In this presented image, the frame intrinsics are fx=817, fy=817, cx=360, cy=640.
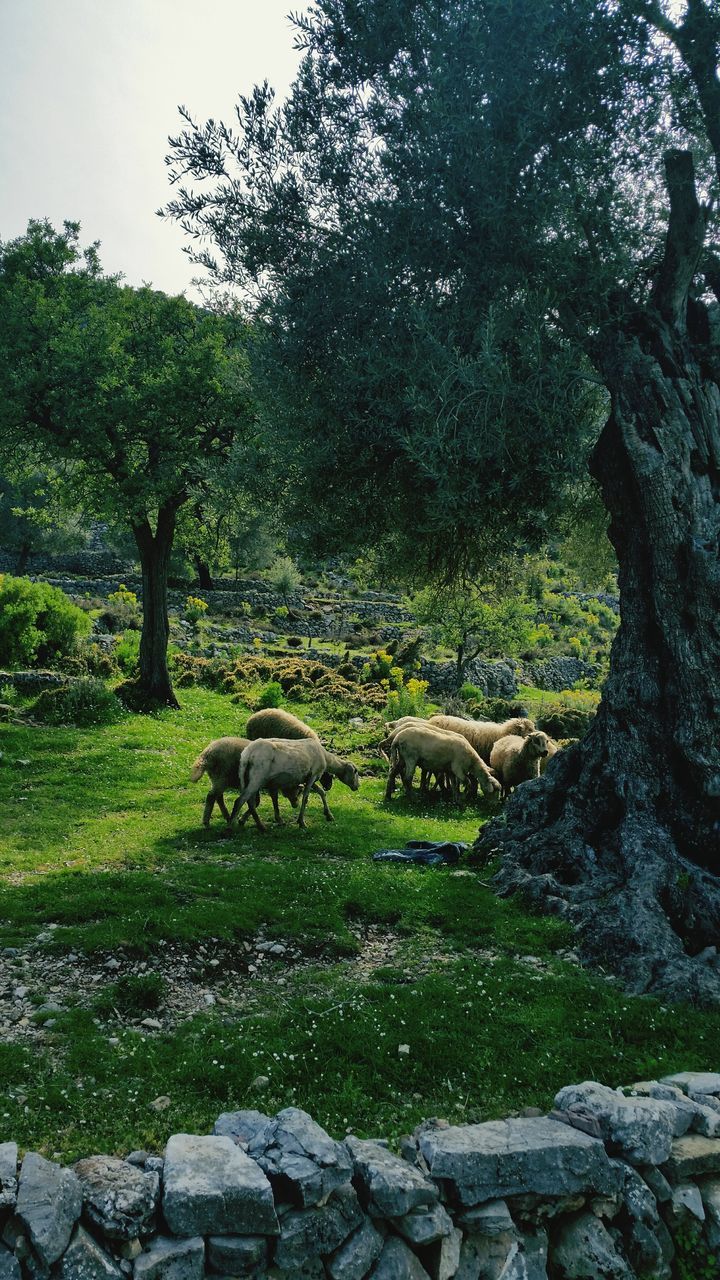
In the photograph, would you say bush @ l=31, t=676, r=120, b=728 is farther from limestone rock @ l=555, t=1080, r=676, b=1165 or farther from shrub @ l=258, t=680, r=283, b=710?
limestone rock @ l=555, t=1080, r=676, b=1165

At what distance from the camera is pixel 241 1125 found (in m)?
5.30

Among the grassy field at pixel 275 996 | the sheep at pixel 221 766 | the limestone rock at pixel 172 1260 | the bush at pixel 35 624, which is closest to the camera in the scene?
the limestone rock at pixel 172 1260

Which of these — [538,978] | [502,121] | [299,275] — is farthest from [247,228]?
[538,978]

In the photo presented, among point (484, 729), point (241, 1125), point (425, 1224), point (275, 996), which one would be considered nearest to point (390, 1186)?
point (425, 1224)

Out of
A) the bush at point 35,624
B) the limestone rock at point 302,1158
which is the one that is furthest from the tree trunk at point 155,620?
the limestone rock at point 302,1158

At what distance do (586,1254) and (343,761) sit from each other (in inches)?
482

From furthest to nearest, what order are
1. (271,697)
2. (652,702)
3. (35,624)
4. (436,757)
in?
(271,697), (35,624), (436,757), (652,702)

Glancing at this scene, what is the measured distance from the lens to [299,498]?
13.3 m

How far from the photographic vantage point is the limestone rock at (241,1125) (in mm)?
5180

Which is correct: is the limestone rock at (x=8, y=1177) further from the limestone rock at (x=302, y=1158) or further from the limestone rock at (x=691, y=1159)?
the limestone rock at (x=691, y=1159)

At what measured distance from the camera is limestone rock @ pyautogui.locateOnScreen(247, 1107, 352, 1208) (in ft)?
15.2

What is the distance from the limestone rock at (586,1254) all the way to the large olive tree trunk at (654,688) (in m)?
4.24

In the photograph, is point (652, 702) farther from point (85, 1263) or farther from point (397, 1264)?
point (85, 1263)

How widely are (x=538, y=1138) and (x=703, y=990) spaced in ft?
12.9
